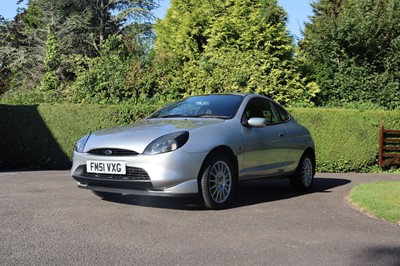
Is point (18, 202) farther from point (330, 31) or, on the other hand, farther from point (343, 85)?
point (330, 31)

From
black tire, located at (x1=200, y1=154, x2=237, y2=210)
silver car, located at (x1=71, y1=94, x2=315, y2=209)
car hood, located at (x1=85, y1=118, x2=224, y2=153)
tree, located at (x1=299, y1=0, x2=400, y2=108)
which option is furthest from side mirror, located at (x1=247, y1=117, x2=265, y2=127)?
tree, located at (x1=299, y1=0, x2=400, y2=108)

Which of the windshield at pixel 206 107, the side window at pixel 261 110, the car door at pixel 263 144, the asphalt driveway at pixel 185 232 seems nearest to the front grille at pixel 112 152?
the asphalt driveway at pixel 185 232

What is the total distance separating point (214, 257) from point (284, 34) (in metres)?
14.7

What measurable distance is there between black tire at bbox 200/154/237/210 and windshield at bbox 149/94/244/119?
851 mm

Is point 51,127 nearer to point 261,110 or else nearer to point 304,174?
point 261,110

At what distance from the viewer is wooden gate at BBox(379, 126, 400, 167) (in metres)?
13.8

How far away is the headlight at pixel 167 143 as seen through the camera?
6.34 m

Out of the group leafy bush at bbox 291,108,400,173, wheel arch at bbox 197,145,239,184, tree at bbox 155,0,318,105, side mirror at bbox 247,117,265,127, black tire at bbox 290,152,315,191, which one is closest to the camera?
wheel arch at bbox 197,145,239,184

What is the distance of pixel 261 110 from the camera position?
8234 millimetres

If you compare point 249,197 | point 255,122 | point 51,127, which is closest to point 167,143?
point 255,122

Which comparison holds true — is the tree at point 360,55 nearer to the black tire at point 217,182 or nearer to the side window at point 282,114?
the side window at point 282,114

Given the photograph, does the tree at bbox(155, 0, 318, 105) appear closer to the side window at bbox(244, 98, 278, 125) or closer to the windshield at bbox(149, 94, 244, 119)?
the side window at bbox(244, 98, 278, 125)

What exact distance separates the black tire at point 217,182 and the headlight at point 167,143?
0.46 m

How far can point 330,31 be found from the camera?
19750mm
